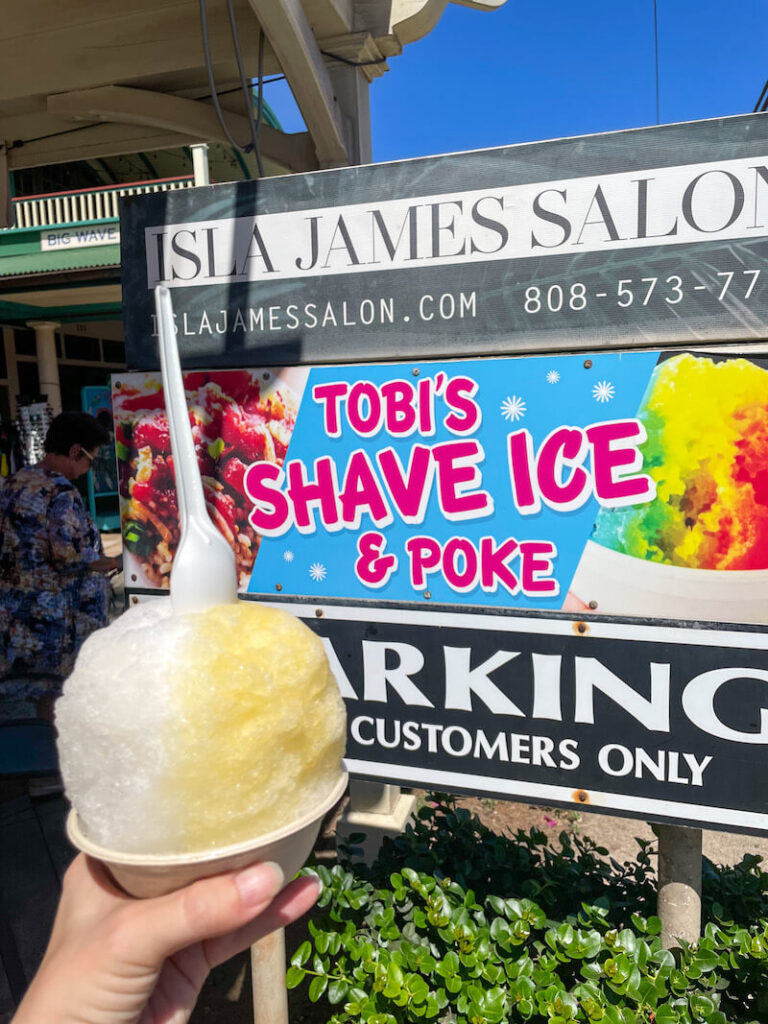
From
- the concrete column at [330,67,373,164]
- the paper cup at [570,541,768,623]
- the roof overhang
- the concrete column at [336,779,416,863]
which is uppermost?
the roof overhang

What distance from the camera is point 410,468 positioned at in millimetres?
2094

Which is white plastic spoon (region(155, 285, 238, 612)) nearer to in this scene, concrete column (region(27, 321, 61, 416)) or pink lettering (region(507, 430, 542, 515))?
pink lettering (region(507, 430, 542, 515))

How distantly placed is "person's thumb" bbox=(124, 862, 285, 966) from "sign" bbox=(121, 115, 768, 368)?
4.76 feet

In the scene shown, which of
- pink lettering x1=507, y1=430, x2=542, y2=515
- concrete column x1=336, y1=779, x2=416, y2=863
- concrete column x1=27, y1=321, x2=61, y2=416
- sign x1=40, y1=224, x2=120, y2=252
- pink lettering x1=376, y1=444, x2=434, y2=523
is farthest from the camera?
concrete column x1=27, y1=321, x2=61, y2=416

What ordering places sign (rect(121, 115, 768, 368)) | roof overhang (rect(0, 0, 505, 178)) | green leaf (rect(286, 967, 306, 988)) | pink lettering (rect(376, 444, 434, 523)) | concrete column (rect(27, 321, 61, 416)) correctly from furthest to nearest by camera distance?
concrete column (rect(27, 321, 61, 416)) < roof overhang (rect(0, 0, 505, 178)) < green leaf (rect(286, 967, 306, 988)) < pink lettering (rect(376, 444, 434, 523)) < sign (rect(121, 115, 768, 368))

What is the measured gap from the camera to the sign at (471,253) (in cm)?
175

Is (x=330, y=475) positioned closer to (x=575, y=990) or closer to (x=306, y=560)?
(x=306, y=560)

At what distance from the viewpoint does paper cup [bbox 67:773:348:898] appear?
1.04 m

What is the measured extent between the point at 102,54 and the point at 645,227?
2.86 meters

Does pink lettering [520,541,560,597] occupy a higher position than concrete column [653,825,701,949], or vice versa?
pink lettering [520,541,560,597]

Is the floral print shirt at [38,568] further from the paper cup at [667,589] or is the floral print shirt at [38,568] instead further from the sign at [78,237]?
the sign at [78,237]

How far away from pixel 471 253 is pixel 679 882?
6.19ft

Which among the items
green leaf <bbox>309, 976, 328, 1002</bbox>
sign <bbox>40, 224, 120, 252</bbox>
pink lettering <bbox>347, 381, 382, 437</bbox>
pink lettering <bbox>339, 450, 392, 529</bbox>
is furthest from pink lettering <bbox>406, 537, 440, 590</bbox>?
sign <bbox>40, 224, 120, 252</bbox>

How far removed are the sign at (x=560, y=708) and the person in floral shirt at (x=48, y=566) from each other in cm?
254
